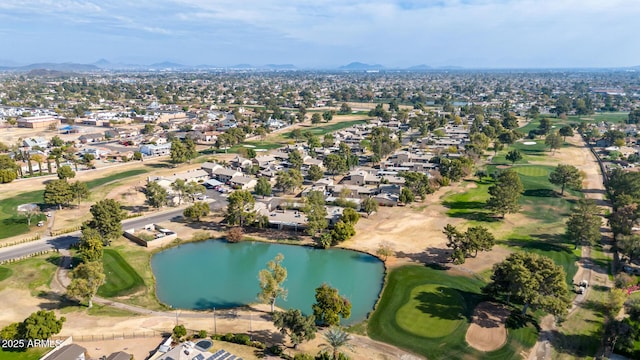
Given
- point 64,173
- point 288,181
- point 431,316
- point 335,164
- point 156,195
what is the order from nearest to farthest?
point 431,316
point 156,195
point 288,181
point 64,173
point 335,164

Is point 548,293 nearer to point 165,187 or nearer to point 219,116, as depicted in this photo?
point 165,187

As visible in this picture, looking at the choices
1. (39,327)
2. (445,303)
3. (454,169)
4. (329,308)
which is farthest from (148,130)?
(445,303)

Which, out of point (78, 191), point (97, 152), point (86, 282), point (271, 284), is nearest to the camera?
point (271, 284)

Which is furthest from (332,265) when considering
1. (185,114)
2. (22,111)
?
(22,111)

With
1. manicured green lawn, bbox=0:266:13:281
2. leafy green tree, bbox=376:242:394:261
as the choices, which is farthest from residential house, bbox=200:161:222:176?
leafy green tree, bbox=376:242:394:261

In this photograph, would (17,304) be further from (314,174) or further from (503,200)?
(503,200)

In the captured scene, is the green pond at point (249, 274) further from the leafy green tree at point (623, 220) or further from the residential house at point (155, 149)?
the residential house at point (155, 149)

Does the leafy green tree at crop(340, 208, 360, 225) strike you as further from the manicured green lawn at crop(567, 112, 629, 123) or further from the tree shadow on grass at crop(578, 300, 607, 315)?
the manicured green lawn at crop(567, 112, 629, 123)
